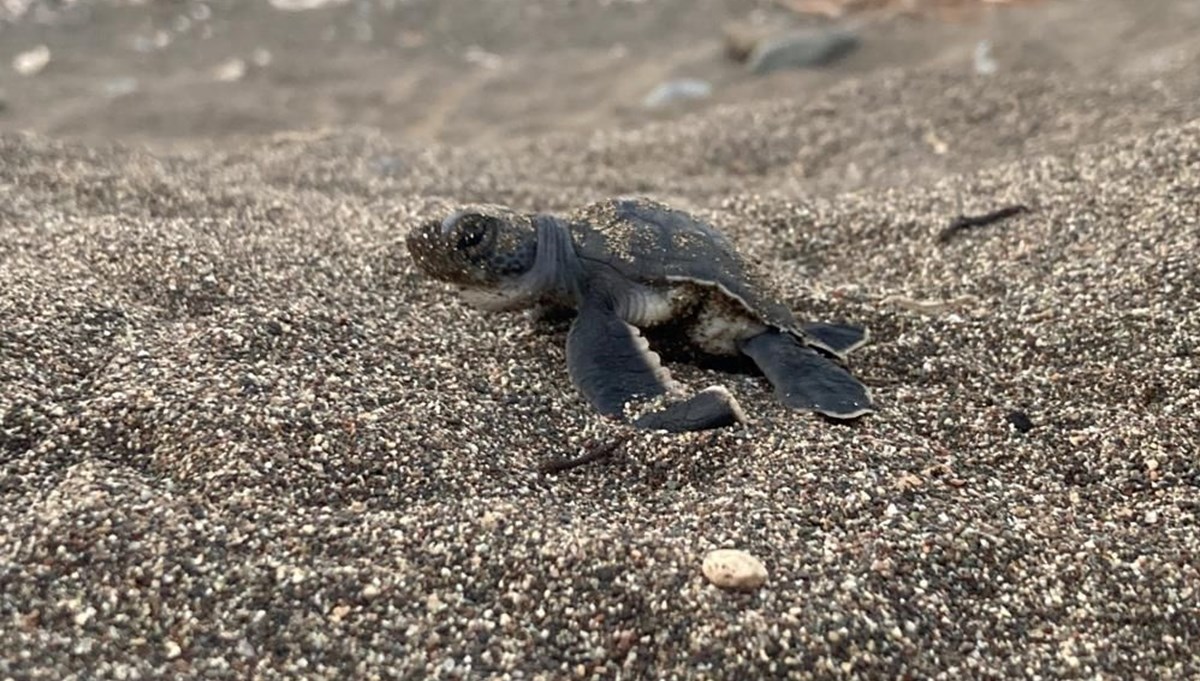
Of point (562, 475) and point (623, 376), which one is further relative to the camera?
point (623, 376)

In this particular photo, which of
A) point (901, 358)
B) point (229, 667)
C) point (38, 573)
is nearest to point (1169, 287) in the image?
point (901, 358)

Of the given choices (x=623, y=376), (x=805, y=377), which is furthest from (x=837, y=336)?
(x=623, y=376)

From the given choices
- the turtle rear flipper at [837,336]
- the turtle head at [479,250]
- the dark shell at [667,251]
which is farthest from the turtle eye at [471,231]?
the turtle rear flipper at [837,336]

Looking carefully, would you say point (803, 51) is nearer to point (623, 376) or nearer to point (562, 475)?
point (623, 376)

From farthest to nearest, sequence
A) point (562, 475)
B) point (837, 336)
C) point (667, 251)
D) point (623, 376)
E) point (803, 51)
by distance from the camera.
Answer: point (803, 51)
point (837, 336)
point (667, 251)
point (623, 376)
point (562, 475)

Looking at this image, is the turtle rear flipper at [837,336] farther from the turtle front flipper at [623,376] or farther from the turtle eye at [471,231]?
the turtle eye at [471,231]

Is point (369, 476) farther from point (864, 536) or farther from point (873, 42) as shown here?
point (873, 42)

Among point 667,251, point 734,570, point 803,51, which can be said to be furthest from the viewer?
point 803,51
